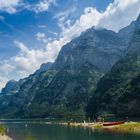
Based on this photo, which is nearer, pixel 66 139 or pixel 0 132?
pixel 66 139

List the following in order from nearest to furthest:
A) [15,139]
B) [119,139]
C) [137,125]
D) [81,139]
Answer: [119,139]
[81,139]
[15,139]
[137,125]

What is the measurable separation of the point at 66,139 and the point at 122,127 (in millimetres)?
54640

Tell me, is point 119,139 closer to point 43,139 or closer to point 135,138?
point 135,138

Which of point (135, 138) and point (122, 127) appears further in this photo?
point (122, 127)

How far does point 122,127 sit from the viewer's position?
173 m

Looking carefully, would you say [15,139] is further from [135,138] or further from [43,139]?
[135,138]

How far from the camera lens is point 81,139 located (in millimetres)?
124062

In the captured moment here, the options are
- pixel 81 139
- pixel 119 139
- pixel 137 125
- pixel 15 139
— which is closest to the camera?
pixel 119 139

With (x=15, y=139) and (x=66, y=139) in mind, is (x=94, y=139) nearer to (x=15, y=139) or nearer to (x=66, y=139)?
(x=66, y=139)

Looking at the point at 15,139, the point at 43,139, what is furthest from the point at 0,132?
the point at 43,139

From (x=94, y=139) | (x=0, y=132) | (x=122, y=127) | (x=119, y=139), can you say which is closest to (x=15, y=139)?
(x=0, y=132)

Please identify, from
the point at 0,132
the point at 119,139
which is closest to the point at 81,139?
the point at 119,139

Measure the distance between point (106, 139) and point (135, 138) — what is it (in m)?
9.92

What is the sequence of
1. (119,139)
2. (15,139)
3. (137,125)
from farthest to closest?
(137,125) → (15,139) → (119,139)
